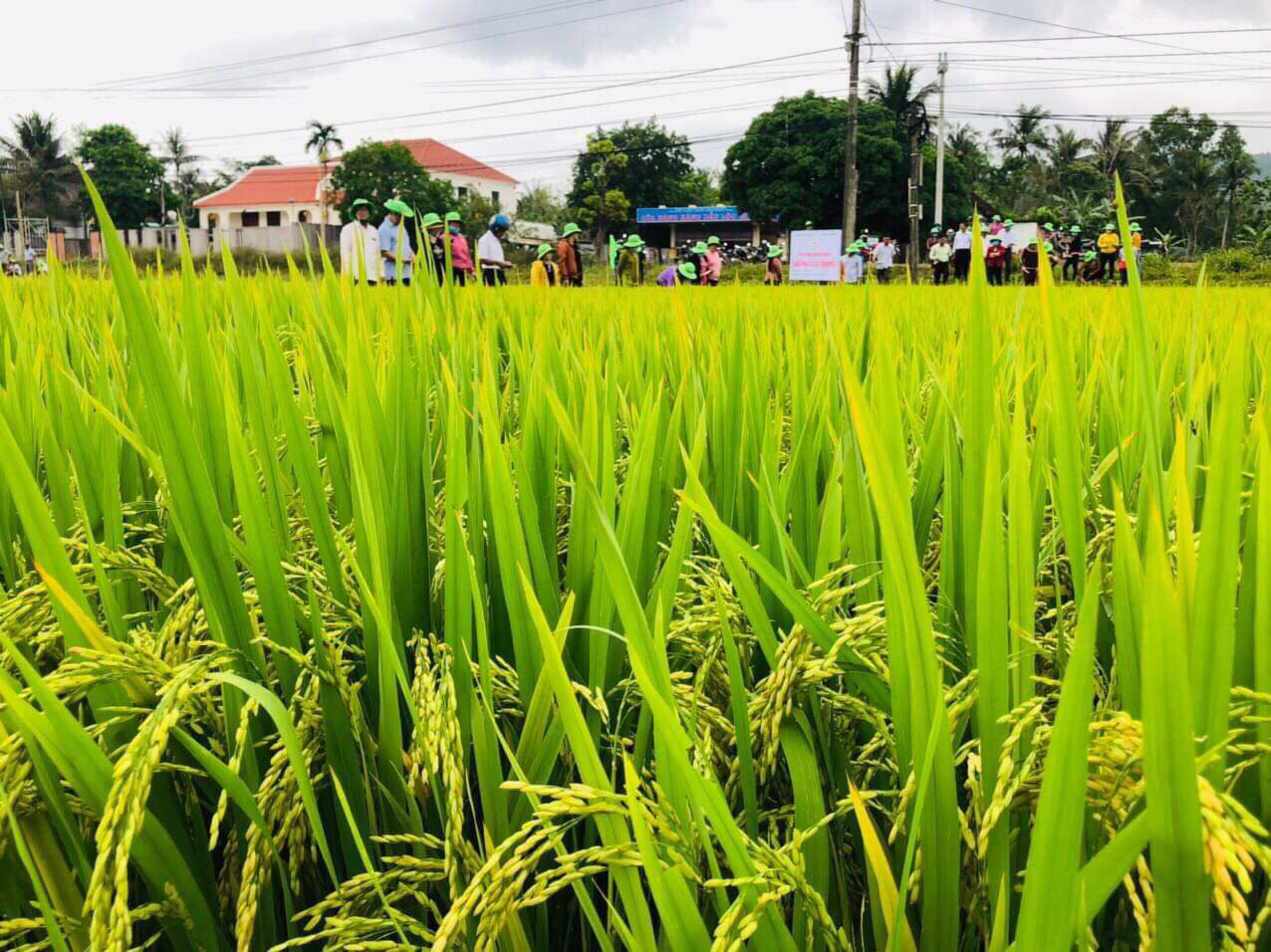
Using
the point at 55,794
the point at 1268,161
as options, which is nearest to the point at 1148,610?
the point at 55,794

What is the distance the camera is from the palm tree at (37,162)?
42812 millimetres

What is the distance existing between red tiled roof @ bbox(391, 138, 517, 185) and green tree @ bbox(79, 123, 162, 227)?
42.1 feet

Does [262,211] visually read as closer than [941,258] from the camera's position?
No

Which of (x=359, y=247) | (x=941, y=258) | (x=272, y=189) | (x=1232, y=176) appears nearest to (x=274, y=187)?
(x=272, y=189)

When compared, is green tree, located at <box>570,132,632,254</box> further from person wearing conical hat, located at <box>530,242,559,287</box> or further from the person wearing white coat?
the person wearing white coat

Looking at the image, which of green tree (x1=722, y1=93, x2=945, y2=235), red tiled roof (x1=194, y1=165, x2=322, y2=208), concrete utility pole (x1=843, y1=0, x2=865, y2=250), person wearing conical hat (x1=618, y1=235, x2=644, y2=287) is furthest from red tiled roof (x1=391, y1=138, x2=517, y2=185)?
person wearing conical hat (x1=618, y1=235, x2=644, y2=287)

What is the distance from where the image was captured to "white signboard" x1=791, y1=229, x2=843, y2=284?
16594 mm

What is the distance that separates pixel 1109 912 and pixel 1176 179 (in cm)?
5070

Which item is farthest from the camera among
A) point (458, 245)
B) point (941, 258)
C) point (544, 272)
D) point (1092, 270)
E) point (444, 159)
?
point (444, 159)

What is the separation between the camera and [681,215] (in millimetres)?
42812

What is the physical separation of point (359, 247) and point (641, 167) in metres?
47.0

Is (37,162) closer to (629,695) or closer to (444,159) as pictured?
(444,159)

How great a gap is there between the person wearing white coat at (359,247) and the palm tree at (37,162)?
150 feet

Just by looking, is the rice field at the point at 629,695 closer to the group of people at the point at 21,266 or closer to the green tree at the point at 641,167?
the group of people at the point at 21,266
